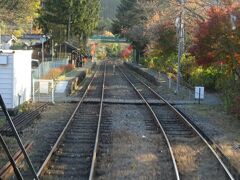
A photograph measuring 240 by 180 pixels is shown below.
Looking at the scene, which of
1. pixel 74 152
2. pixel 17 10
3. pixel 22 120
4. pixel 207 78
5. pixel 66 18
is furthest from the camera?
pixel 66 18

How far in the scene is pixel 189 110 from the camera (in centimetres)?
2333

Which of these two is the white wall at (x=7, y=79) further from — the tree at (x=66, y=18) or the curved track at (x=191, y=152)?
the tree at (x=66, y=18)

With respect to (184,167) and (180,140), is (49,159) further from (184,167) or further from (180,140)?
(180,140)

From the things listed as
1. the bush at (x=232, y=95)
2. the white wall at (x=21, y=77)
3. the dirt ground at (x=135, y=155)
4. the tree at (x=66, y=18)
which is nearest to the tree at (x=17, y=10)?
the white wall at (x=21, y=77)

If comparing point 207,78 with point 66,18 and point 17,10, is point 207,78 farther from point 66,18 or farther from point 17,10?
point 66,18

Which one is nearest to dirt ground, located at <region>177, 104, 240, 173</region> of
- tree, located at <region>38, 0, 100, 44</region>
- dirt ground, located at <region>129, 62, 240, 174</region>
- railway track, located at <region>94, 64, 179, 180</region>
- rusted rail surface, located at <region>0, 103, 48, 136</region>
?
dirt ground, located at <region>129, 62, 240, 174</region>

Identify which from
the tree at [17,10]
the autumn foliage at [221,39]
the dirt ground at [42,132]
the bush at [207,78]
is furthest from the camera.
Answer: the tree at [17,10]

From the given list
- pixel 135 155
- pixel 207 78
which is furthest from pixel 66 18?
pixel 135 155

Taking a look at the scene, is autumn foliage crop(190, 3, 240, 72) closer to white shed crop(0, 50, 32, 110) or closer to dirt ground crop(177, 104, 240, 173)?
dirt ground crop(177, 104, 240, 173)

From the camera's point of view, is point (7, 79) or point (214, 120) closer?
point (214, 120)

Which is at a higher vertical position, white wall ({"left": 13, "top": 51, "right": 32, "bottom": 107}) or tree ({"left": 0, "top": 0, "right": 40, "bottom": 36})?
tree ({"left": 0, "top": 0, "right": 40, "bottom": 36})

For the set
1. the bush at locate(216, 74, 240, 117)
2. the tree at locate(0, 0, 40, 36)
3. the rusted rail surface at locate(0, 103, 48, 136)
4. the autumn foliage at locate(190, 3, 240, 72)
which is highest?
the tree at locate(0, 0, 40, 36)

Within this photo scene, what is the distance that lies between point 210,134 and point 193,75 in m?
20.3

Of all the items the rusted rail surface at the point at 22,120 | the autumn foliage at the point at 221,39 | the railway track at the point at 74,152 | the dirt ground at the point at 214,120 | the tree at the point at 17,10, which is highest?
the tree at the point at 17,10
